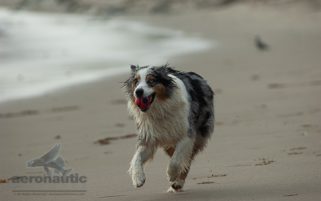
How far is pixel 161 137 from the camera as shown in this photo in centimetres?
715

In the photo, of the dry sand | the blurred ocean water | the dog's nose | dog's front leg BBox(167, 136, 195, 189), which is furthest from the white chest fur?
the blurred ocean water

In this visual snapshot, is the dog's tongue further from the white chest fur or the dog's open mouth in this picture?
the white chest fur

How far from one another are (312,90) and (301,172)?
5.87 meters

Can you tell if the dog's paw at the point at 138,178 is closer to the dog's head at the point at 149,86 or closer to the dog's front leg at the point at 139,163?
the dog's front leg at the point at 139,163

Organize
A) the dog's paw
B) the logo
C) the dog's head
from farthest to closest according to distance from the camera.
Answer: the logo → the dog's head → the dog's paw

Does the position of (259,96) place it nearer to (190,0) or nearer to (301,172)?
(301,172)

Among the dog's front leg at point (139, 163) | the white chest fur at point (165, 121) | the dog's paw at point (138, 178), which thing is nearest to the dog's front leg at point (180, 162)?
the white chest fur at point (165, 121)

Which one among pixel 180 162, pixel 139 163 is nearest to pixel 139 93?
pixel 139 163

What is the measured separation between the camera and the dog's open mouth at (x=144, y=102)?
6.89 metres

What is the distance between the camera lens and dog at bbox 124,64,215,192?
6.93 metres

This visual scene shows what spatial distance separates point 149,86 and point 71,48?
15.0 metres

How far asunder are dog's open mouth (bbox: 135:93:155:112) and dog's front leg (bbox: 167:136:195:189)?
1.60 feet

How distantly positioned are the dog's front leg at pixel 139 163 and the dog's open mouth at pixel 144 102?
1.31 feet

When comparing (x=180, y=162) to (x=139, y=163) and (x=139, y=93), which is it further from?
(x=139, y=93)
